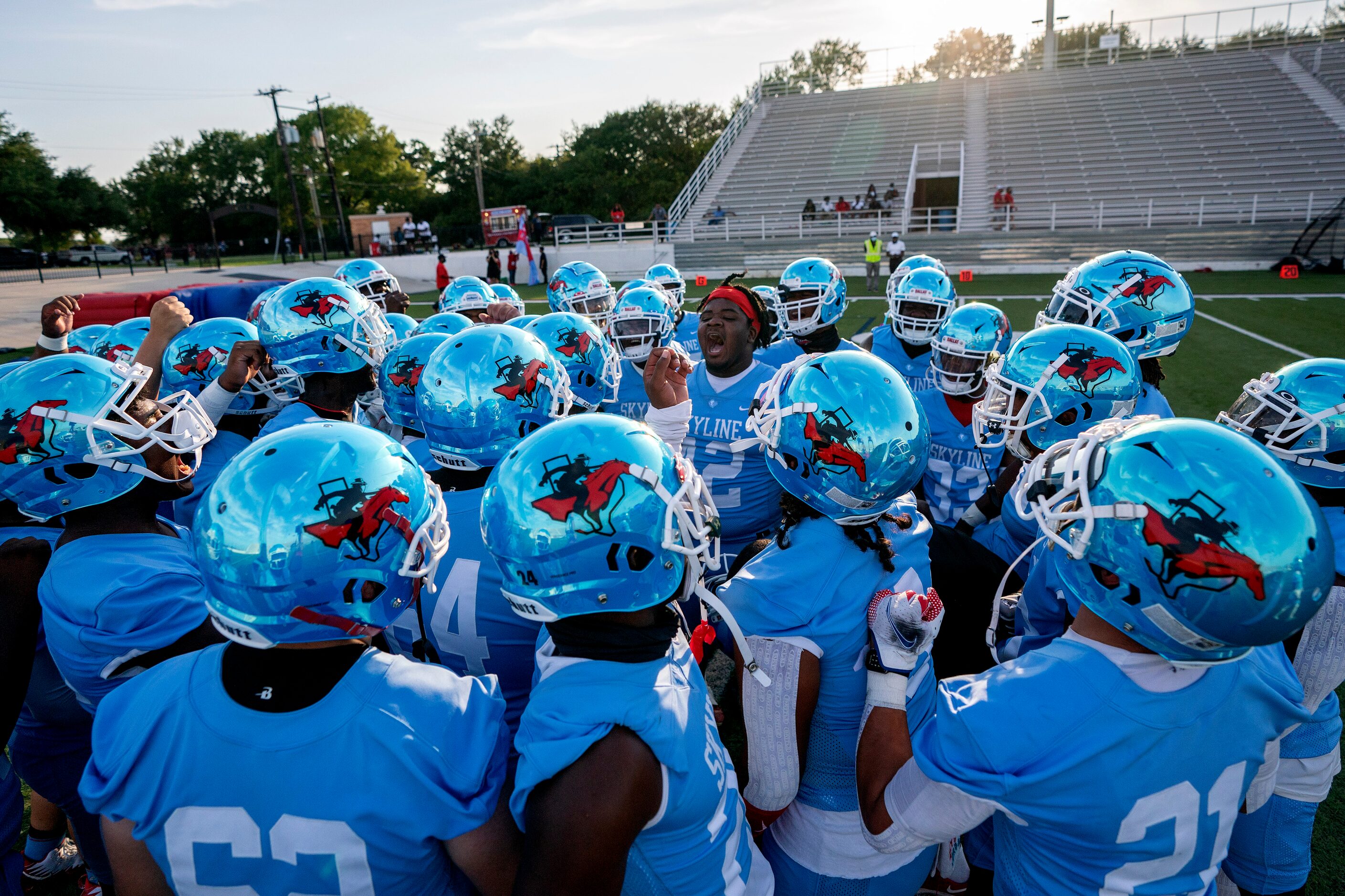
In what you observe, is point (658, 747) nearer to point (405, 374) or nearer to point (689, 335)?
point (405, 374)

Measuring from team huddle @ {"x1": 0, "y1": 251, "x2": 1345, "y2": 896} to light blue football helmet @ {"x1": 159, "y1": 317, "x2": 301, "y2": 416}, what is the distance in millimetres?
1308

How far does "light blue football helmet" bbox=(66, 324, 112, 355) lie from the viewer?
211 inches

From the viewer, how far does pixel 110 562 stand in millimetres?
2258

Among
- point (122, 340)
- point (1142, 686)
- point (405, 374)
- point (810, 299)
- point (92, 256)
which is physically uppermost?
point (92, 256)

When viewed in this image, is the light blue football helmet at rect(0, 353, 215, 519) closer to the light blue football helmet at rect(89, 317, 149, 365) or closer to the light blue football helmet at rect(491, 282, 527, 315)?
the light blue football helmet at rect(89, 317, 149, 365)

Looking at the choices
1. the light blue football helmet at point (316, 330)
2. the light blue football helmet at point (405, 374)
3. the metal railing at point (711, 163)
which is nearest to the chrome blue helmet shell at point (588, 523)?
the light blue football helmet at point (405, 374)

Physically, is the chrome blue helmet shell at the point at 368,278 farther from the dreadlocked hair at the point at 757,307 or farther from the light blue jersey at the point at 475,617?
the light blue jersey at the point at 475,617

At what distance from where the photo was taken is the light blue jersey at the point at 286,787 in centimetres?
153

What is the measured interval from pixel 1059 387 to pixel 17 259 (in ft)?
174

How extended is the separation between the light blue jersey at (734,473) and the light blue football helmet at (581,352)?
0.71 meters

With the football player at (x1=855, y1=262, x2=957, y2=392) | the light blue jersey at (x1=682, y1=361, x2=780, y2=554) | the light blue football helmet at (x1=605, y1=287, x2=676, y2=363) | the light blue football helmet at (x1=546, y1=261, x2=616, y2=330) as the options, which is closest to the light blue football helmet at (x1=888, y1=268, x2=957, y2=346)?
the football player at (x1=855, y1=262, x2=957, y2=392)

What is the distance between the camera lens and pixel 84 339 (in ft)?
18.0

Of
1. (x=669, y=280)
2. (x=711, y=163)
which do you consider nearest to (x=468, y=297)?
(x=669, y=280)

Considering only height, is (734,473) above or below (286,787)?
below
